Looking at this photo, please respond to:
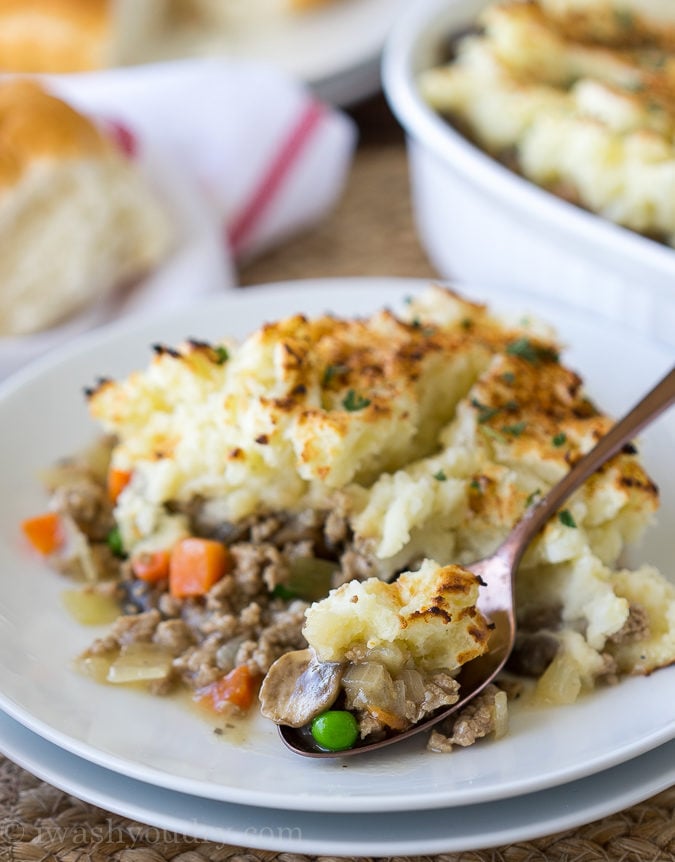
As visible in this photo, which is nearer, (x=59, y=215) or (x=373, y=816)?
(x=373, y=816)

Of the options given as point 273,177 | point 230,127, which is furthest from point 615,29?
point 230,127

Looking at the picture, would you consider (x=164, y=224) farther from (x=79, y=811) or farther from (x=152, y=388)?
(x=79, y=811)

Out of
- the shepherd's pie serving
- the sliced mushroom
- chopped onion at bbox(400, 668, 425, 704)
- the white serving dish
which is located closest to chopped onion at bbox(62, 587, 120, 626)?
the shepherd's pie serving

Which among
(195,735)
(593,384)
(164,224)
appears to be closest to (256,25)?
(164,224)

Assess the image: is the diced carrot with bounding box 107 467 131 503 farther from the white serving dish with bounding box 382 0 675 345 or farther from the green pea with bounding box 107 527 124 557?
the white serving dish with bounding box 382 0 675 345

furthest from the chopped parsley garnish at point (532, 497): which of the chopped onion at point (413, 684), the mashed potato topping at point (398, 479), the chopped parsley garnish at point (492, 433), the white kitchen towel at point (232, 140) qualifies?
the white kitchen towel at point (232, 140)

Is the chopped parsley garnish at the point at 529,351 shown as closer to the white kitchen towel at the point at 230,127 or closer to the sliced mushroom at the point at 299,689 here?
the sliced mushroom at the point at 299,689

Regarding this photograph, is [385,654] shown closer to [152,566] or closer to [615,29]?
[152,566]
